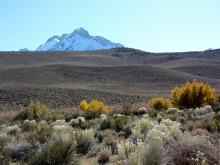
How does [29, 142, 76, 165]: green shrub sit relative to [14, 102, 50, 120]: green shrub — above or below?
above

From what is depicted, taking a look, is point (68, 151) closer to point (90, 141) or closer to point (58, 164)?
point (58, 164)

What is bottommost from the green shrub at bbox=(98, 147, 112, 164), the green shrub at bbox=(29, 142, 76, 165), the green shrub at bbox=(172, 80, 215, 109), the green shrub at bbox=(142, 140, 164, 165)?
the green shrub at bbox=(172, 80, 215, 109)

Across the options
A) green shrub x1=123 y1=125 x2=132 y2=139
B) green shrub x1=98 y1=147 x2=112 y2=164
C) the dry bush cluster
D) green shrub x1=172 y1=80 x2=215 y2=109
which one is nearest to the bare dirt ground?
green shrub x1=172 y1=80 x2=215 y2=109

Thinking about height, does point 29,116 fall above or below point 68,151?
below

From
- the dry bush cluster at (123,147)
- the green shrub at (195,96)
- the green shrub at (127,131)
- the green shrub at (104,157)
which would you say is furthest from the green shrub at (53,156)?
the green shrub at (195,96)

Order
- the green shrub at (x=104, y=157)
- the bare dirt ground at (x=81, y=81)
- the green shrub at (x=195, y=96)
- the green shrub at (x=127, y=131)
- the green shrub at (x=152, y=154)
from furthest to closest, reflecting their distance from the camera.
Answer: the bare dirt ground at (x=81, y=81) → the green shrub at (x=195, y=96) → the green shrub at (x=127, y=131) → the green shrub at (x=104, y=157) → the green shrub at (x=152, y=154)

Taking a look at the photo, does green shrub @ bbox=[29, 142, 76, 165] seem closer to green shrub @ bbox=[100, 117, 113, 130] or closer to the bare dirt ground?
green shrub @ bbox=[100, 117, 113, 130]

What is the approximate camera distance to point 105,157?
7945 millimetres

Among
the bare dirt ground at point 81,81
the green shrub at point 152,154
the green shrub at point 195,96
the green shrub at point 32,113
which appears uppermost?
the green shrub at point 152,154

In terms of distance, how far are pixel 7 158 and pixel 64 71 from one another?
257 ft

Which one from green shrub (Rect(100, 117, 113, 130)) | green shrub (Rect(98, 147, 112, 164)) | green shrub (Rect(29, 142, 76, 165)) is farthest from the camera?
green shrub (Rect(100, 117, 113, 130))

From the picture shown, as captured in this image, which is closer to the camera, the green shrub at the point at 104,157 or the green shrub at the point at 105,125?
the green shrub at the point at 104,157

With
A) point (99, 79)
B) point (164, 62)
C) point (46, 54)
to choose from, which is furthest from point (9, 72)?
point (164, 62)

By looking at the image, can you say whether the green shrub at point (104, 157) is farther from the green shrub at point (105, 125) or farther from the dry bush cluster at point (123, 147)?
the green shrub at point (105, 125)
